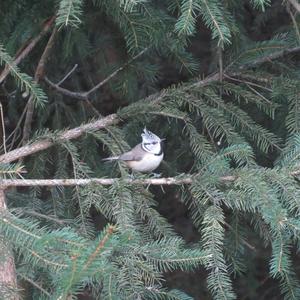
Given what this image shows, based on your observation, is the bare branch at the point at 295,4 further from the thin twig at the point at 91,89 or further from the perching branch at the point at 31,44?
the perching branch at the point at 31,44

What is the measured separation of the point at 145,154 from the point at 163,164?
14.7 inches

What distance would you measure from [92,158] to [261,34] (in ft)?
6.41

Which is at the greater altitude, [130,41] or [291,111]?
[130,41]

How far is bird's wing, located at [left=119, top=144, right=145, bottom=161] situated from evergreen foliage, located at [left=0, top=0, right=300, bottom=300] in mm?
34

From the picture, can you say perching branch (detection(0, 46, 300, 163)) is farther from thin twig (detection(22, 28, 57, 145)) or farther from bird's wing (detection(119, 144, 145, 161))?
thin twig (detection(22, 28, 57, 145))

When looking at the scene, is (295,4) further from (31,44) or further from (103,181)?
(31,44)

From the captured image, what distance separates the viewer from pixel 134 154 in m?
3.21

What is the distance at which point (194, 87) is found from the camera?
3.28m

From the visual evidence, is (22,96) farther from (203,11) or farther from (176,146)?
(203,11)

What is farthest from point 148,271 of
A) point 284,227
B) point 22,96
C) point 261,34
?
point 261,34

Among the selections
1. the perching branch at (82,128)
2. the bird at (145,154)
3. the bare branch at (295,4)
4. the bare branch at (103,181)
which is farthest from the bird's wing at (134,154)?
the bare branch at (295,4)

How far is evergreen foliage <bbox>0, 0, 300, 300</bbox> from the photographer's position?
8.01 feet

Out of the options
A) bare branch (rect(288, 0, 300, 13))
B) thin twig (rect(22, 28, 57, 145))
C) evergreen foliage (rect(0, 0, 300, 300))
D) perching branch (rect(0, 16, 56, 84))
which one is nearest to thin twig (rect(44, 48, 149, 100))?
evergreen foliage (rect(0, 0, 300, 300))

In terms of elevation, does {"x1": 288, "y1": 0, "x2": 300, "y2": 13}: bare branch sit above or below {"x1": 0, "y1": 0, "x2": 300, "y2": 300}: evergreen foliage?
above
